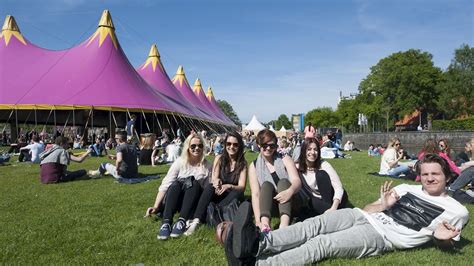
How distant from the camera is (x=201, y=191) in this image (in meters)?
4.62

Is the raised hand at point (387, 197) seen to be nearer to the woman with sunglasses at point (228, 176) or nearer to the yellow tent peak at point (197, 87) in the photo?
the woman with sunglasses at point (228, 176)

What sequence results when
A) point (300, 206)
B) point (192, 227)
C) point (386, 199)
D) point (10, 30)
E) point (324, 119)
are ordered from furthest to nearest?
point (324, 119) < point (10, 30) < point (300, 206) < point (192, 227) < point (386, 199)

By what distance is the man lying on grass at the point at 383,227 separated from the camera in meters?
3.18

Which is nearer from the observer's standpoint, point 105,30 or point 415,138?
point 105,30

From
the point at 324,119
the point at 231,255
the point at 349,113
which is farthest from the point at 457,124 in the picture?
the point at 324,119

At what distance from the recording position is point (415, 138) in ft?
124

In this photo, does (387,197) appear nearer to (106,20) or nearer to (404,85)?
(106,20)

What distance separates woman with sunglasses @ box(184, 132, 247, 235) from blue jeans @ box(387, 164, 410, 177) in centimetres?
523

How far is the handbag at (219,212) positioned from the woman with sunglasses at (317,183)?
83 cm

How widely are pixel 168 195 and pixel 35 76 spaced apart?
19.5 metres

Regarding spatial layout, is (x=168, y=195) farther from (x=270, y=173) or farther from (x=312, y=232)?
(x=312, y=232)

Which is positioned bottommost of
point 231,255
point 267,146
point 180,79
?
point 231,255

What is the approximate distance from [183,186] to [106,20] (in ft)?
69.5

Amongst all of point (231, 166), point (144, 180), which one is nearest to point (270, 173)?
point (231, 166)
